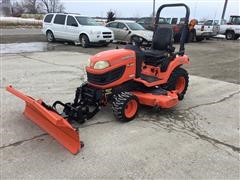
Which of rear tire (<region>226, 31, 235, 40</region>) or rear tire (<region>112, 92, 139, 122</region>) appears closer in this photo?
rear tire (<region>112, 92, 139, 122</region>)

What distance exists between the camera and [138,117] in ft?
15.9

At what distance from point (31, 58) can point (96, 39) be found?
4737 millimetres

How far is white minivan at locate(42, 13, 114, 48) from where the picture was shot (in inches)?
571

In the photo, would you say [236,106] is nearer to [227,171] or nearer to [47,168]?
[227,171]

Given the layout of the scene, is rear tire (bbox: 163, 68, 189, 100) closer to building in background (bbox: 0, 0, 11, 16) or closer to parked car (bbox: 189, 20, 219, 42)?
parked car (bbox: 189, 20, 219, 42)

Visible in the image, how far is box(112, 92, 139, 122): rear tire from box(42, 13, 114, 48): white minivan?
10295 millimetres

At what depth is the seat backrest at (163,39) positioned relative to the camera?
5.47 metres

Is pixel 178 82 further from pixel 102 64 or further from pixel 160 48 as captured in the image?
pixel 102 64

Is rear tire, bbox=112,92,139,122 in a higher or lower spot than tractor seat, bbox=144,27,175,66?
lower

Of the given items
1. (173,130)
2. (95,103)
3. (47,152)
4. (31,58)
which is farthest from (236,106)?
(31,58)

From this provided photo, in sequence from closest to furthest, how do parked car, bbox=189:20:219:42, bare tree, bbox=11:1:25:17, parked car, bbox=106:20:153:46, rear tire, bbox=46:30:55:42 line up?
1. parked car, bbox=106:20:153:46
2. rear tire, bbox=46:30:55:42
3. parked car, bbox=189:20:219:42
4. bare tree, bbox=11:1:25:17

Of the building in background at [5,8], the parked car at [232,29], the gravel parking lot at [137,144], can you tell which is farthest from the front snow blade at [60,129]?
the building in background at [5,8]

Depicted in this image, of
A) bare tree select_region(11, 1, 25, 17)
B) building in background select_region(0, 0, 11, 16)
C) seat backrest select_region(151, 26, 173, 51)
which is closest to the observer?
seat backrest select_region(151, 26, 173, 51)

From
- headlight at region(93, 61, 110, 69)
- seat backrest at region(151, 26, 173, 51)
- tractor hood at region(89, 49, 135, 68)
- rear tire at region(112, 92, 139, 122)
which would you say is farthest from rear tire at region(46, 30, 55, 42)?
rear tire at region(112, 92, 139, 122)
